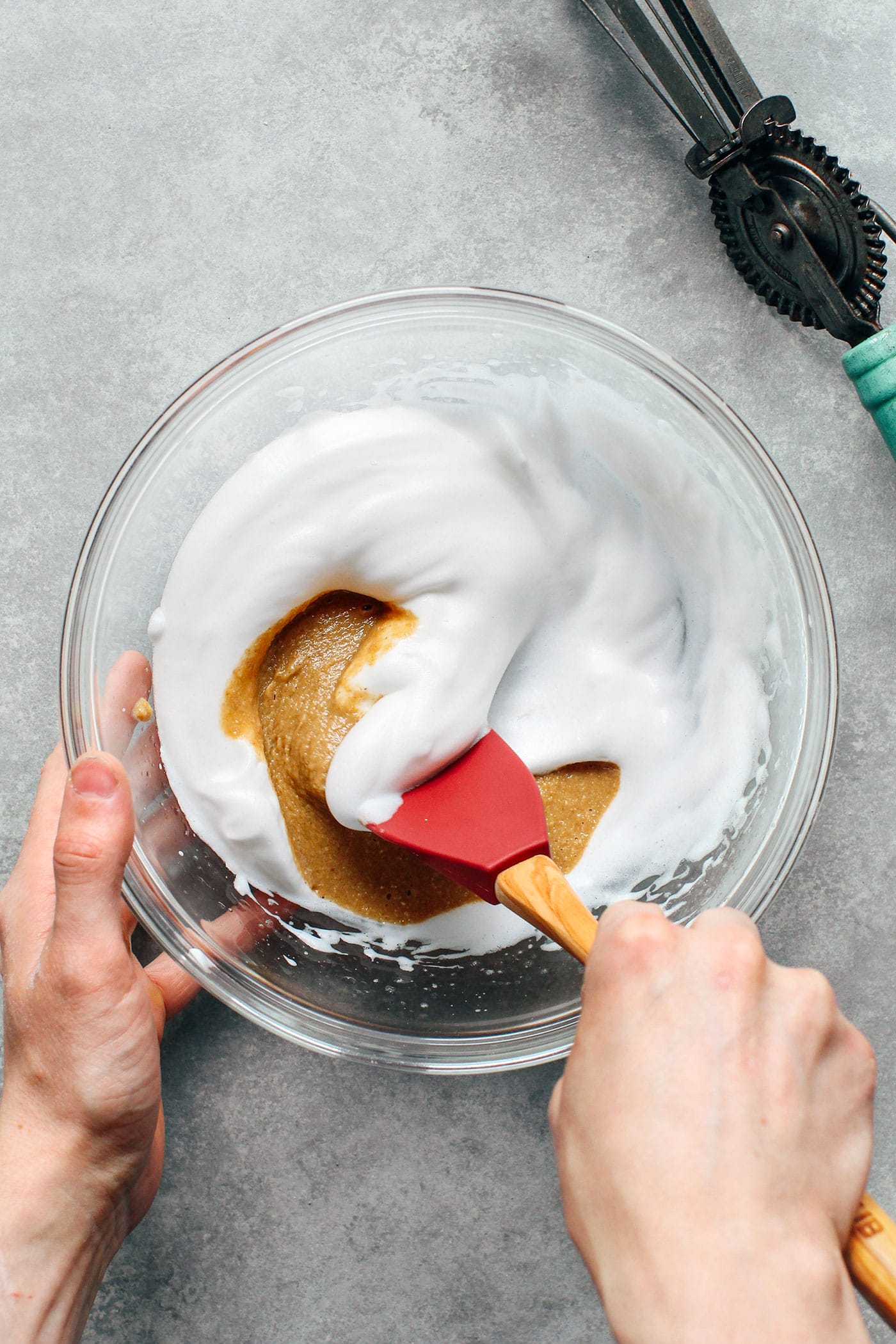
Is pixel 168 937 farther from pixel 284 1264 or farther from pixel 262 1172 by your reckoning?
pixel 284 1264

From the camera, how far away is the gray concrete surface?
1110mm

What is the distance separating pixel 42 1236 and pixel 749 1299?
2.41 feet

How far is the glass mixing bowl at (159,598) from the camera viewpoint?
1.02 meters

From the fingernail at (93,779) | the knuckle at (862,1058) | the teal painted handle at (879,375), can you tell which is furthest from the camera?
the teal painted handle at (879,375)

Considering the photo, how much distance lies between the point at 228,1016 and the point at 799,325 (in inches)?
42.7

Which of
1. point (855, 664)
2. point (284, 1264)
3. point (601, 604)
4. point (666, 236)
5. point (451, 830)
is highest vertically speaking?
point (666, 236)

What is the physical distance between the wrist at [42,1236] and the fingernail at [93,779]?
0.38m

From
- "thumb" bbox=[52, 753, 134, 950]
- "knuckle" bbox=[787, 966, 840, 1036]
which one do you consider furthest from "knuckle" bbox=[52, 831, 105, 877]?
"knuckle" bbox=[787, 966, 840, 1036]

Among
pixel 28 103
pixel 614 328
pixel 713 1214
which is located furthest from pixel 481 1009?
pixel 28 103

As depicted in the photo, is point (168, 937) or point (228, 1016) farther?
point (228, 1016)

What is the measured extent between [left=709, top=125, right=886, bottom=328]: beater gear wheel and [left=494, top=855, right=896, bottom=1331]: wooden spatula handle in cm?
72

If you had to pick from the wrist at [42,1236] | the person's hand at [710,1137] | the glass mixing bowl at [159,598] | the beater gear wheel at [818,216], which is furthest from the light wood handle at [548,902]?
the beater gear wheel at [818,216]

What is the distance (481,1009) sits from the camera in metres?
1.08

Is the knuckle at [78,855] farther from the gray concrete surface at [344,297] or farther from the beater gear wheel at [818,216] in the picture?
the beater gear wheel at [818,216]
